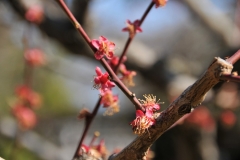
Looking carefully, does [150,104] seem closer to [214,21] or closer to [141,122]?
[141,122]

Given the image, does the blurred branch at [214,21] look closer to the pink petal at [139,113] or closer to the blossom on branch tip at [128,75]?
the blossom on branch tip at [128,75]

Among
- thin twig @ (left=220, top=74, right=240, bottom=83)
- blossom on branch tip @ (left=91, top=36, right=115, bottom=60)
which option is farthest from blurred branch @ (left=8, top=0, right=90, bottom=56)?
thin twig @ (left=220, top=74, right=240, bottom=83)

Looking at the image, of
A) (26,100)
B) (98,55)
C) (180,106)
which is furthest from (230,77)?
(26,100)

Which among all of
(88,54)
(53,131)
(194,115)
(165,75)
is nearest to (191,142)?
(194,115)

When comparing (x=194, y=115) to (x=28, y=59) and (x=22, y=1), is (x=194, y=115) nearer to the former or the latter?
(x=28, y=59)

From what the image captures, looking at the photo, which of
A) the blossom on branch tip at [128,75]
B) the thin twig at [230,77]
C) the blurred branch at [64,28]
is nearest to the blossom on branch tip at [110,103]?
the blossom on branch tip at [128,75]

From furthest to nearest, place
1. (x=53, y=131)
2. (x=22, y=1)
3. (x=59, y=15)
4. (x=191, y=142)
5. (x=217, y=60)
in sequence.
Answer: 1. (x=53, y=131)
2. (x=191, y=142)
3. (x=59, y=15)
4. (x=22, y=1)
5. (x=217, y=60)

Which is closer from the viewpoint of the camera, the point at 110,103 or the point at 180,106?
the point at 180,106

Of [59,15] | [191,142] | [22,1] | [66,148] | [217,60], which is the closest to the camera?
[217,60]
